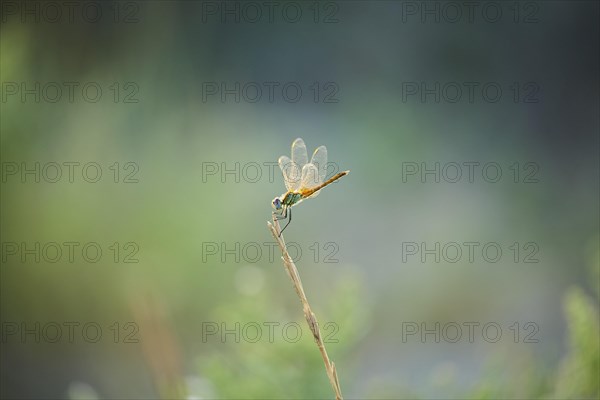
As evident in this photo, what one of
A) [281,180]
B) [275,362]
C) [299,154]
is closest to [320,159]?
[299,154]

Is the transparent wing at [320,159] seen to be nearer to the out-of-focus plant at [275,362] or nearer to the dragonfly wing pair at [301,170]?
the dragonfly wing pair at [301,170]

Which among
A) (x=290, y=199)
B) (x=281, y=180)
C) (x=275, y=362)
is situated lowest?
(x=281, y=180)

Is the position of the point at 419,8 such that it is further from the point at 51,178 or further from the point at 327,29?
the point at 51,178

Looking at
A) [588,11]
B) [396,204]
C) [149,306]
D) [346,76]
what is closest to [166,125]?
[346,76]

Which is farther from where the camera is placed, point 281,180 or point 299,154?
point 281,180

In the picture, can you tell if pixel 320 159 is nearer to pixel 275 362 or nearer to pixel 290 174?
pixel 290 174

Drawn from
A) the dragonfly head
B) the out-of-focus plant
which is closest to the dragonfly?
the dragonfly head

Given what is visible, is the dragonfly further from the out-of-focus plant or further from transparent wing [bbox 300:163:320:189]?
the out-of-focus plant
